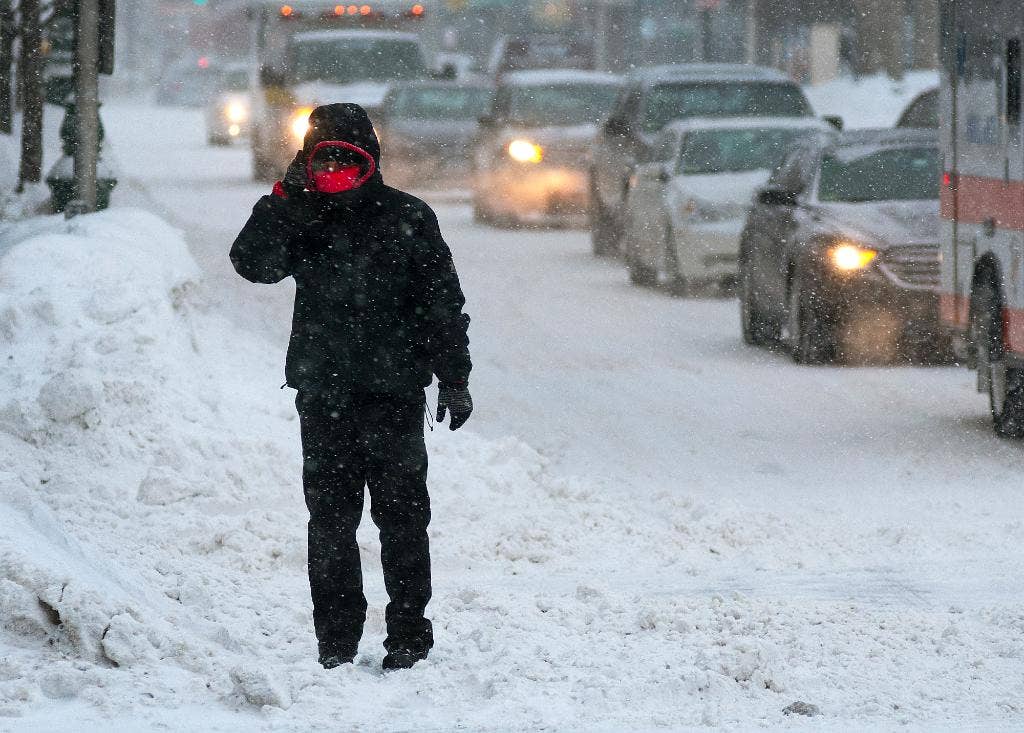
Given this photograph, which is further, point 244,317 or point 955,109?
point 244,317

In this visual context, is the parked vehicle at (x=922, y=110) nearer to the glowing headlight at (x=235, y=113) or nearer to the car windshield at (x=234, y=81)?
the glowing headlight at (x=235, y=113)

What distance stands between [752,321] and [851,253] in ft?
4.88

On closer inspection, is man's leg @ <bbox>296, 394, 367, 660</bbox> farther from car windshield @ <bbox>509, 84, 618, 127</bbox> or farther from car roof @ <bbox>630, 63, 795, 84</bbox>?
car windshield @ <bbox>509, 84, 618, 127</bbox>

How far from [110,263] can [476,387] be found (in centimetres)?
344

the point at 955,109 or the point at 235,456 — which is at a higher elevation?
the point at 955,109

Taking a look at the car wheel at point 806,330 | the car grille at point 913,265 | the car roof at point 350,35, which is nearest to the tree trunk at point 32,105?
the car wheel at point 806,330

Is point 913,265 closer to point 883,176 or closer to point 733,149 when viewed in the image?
point 883,176

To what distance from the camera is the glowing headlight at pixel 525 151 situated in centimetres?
2469

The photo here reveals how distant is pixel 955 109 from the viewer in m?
11.5

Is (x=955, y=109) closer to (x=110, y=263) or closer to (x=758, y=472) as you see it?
(x=758, y=472)

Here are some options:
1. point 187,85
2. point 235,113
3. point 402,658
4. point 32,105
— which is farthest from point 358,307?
point 187,85

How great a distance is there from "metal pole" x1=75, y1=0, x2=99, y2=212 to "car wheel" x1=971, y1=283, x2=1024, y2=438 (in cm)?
528

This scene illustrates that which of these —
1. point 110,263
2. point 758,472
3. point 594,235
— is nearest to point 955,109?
point 758,472

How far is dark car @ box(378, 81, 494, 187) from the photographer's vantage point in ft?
92.3
